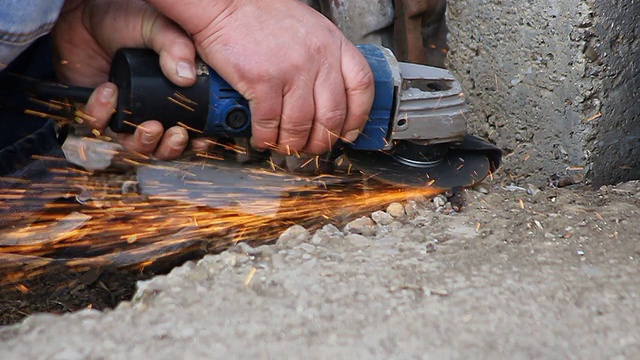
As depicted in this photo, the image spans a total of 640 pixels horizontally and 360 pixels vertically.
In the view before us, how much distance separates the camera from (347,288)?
187 centimetres

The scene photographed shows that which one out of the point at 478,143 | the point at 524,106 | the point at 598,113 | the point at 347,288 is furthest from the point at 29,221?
the point at 598,113

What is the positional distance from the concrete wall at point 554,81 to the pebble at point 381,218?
1.98 feet

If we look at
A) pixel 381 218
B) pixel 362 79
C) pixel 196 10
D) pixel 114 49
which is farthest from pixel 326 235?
pixel 114 49

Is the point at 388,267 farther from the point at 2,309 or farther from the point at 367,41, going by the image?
the point at 367,41

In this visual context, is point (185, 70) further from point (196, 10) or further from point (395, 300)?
point (395, 300)

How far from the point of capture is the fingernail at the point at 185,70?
2107 millimetres

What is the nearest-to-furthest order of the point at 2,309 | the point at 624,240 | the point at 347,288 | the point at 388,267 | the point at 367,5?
1. the point at 347,288
2. the point at 388,267
3. the point at 624,240
4. the point at 2,309
5. the point at 367,5

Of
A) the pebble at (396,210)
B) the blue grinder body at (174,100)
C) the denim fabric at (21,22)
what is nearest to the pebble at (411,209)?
the pebble at (396,210)

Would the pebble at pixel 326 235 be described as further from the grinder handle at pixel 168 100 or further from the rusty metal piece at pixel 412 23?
the rusty metal piece at pixel 412 23

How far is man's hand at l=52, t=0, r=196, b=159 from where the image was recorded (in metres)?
2.13

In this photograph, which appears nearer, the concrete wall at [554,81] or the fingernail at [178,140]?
the fingernail at [178,140]

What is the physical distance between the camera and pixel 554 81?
2.56m

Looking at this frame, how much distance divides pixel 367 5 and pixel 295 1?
97cm

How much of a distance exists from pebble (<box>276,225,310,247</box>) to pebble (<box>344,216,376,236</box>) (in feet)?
0.44
